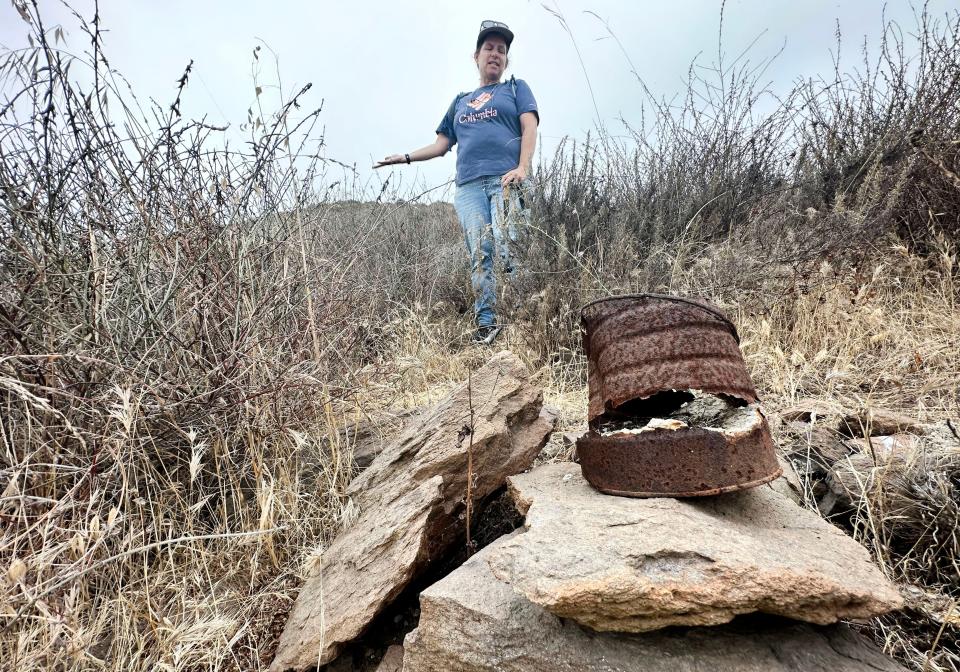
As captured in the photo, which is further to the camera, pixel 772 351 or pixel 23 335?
pixel 772 351

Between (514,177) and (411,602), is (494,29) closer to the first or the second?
(514,177)

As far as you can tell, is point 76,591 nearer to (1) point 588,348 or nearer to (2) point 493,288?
(1) point 588,348

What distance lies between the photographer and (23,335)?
1.81 metres

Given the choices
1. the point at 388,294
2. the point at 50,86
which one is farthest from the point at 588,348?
Result: the point at 388,294

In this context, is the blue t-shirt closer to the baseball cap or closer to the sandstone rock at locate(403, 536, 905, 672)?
the baseball cap

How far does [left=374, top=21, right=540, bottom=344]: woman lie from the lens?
4.24 m

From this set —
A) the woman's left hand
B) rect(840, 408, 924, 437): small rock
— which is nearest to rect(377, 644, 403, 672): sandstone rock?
rect(840, 408, 924, 437): small rock

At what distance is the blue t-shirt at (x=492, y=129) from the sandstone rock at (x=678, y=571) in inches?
135

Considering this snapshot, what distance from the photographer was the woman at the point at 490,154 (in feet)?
13.9

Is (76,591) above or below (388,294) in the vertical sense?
below

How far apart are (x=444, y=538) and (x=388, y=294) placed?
11.1 feet

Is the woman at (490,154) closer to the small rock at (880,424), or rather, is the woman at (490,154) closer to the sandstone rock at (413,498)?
the sandstone rock at (413,498)

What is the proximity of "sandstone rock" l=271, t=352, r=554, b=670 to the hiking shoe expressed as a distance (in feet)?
5.51

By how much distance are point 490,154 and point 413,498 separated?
3.20 metres
